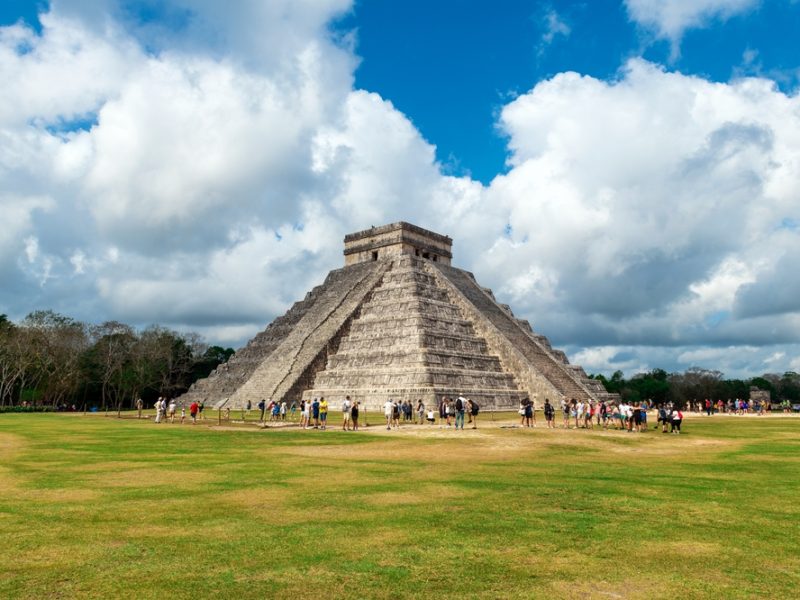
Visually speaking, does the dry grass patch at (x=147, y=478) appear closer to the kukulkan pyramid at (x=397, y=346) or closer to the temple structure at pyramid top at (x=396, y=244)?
the kukulkan pyramid at (x=397, y=346)

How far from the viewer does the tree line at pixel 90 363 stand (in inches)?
1873

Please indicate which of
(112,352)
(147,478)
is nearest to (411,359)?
(147,478)

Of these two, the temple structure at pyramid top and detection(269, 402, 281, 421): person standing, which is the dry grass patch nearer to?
detection(269, 402, 281, 421): person standing

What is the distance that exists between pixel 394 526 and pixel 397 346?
28180 millimetres

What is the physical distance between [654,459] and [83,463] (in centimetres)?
1220

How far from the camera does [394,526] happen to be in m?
7.23

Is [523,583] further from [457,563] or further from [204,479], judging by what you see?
[204,479]

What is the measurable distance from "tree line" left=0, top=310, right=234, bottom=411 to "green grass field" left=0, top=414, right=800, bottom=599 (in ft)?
127

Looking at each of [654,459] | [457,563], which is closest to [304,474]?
[457,563]

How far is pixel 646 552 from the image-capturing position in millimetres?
6309

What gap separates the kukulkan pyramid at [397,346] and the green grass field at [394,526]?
19041 mm

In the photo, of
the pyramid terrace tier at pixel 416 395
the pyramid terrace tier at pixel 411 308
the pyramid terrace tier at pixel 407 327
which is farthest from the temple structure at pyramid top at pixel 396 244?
the pyramid terrace tier at pixel 416 395

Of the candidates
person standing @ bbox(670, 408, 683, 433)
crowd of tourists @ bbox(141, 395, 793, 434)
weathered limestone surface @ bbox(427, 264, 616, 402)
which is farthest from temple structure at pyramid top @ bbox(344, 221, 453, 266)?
person standing @ bbox(670, 408, 683, 433)

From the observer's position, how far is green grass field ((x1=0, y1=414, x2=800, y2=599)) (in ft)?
17.5
